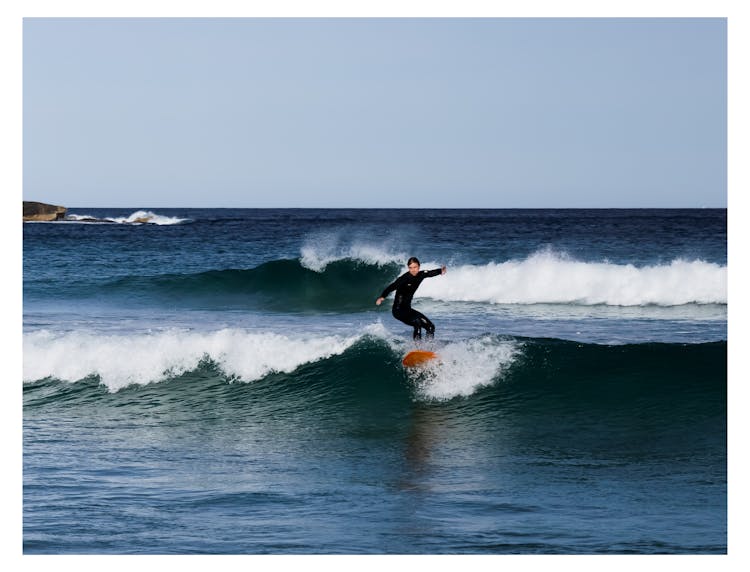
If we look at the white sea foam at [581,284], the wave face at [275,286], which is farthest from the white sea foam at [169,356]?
the white sea foam at [581,284]

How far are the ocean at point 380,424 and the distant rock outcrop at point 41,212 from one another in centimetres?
4517

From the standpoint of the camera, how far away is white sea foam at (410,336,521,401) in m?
12.0

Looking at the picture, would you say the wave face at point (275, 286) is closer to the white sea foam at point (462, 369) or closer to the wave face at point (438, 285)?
the wave face at point (438, 285)

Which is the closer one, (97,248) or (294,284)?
(294,284)

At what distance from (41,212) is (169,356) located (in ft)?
182

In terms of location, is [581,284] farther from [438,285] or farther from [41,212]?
[41,212]

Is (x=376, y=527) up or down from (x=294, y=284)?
down

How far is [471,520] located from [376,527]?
30.2 inches

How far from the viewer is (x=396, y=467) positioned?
29.6 ft

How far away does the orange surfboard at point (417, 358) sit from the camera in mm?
12219

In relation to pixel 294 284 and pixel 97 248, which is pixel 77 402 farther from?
pixel 97 248

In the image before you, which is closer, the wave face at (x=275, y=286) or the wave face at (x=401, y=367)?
the wave face at (x=401, y=367)

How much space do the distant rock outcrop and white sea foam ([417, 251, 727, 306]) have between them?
47346 millimetres
